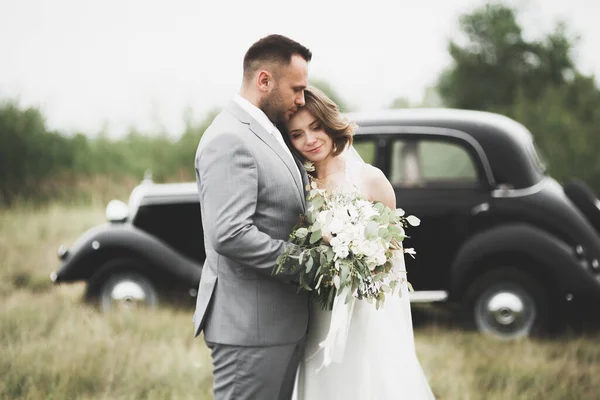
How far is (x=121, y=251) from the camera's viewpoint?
18.5ft

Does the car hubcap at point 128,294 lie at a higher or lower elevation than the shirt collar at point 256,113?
lower

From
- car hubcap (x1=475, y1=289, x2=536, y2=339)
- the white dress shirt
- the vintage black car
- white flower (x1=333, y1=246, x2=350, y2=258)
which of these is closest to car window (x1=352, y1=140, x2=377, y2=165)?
the vintage black car

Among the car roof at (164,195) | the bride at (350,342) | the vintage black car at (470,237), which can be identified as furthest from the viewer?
the car roof at (164,195)

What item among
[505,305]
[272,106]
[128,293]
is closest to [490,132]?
[505,305]

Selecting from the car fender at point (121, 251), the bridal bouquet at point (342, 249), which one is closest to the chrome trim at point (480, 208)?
the car fender at point (121, 251)

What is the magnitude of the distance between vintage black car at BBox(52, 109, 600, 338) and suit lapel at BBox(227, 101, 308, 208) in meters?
3.02

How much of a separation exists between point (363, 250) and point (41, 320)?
3.89 m

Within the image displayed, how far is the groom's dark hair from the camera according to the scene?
254 centimetres

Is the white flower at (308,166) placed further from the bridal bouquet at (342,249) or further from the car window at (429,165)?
the car window at (429,165)

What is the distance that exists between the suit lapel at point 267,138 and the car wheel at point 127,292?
3487 millimetres

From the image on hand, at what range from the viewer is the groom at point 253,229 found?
2314 millimetres

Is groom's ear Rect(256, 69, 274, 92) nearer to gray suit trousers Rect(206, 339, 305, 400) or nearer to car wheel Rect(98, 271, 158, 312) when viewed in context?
gray suit trousers Rect(206, 339, 305, 400)

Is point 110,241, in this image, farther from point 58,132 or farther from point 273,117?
point 58,132

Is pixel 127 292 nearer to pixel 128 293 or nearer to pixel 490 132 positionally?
pixel 128 293
